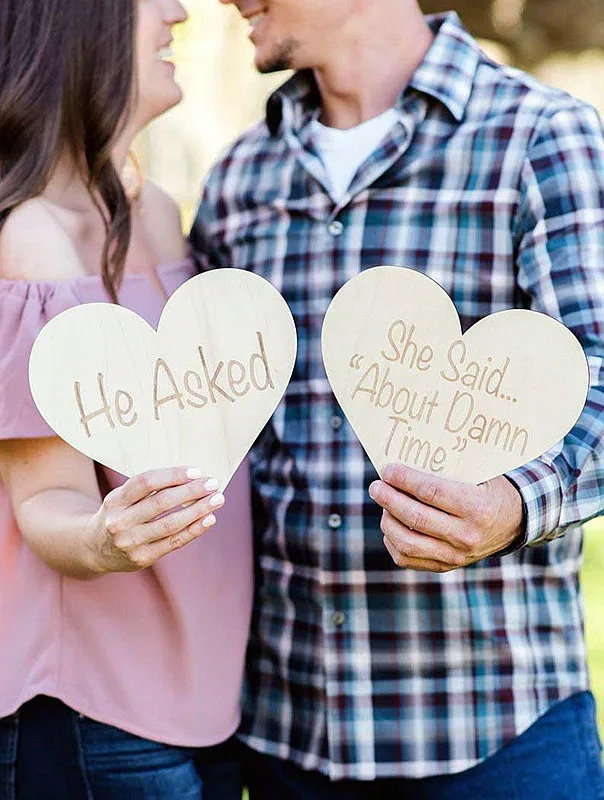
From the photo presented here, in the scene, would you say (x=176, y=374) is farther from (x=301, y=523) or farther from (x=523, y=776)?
(x=523, y=776)

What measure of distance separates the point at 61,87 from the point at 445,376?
0.72 meters

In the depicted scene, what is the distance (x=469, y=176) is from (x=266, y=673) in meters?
0.80

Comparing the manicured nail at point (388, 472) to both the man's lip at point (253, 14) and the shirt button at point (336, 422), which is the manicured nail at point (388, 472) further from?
the man's lip at point (253, 14)

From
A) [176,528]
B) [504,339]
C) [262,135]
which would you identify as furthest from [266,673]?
[262,135]

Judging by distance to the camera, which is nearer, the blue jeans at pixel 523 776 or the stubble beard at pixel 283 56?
the blue jeans at pixel 523 776

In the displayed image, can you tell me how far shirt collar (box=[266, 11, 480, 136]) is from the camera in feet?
6.12

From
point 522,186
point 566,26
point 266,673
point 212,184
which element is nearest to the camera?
point 522,186

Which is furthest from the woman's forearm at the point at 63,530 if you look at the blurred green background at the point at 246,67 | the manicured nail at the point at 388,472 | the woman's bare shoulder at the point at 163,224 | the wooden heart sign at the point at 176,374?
the blurred green background at the point at 246,67

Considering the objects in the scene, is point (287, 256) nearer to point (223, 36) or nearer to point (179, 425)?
point (179, 425)

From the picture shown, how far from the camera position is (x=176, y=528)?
139cm

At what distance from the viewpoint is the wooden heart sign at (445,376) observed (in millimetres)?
1428

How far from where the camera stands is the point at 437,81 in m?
1.88

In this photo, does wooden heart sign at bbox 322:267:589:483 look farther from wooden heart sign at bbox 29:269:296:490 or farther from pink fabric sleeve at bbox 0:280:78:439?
pink fabric sleeve at bbox 0:280:78:439

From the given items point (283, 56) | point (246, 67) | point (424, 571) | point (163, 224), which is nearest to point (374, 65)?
point (283, 56)
